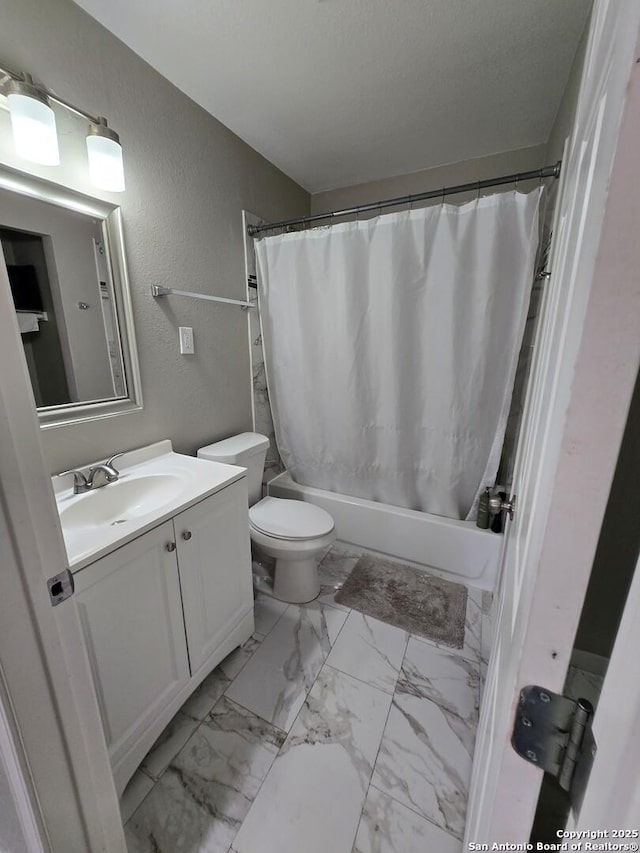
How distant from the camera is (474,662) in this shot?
1454 millimetres

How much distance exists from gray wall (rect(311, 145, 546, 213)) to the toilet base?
237 cm

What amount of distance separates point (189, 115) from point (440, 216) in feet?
4.09

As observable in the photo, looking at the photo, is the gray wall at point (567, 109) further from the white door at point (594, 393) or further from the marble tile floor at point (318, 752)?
the marble tile floor at point (318, 752)

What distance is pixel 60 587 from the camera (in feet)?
1.89

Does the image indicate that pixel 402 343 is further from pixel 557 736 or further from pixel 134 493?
pixel 557 736

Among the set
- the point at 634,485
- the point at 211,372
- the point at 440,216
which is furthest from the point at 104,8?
the point at 634,485

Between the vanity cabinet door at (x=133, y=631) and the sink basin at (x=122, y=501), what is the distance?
196mm

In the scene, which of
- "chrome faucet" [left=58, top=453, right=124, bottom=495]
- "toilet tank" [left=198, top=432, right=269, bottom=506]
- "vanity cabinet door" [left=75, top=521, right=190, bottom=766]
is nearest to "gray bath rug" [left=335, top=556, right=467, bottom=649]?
"toilet tank" [left=198, top=432, right=269, bottom=506]

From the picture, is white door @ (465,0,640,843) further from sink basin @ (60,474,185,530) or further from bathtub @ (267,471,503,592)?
bathtub @ (267,471,503,592)

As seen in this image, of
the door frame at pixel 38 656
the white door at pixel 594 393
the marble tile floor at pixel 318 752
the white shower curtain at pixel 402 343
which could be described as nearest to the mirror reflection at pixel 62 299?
the door frame at pixel 38 656

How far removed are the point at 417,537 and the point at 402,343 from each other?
1098 mm

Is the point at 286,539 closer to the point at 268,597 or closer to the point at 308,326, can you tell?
the point at 268,597

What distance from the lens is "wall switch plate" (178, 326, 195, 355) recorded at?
5.38 ft

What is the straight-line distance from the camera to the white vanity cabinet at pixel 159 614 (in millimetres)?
924
